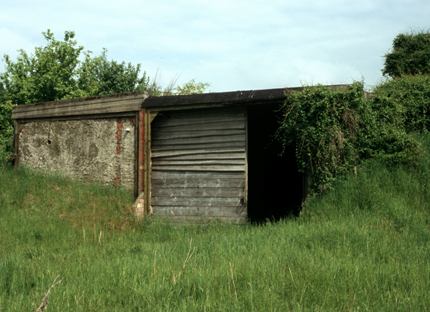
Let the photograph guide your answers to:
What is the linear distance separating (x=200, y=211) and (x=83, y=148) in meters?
3.74

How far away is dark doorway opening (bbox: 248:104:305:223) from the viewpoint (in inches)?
554

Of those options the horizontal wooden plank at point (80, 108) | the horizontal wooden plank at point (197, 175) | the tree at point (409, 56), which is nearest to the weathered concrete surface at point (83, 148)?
the horizontal wooden plank at point (80, 108)

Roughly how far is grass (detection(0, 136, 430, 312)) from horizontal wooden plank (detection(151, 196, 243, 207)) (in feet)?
2.10

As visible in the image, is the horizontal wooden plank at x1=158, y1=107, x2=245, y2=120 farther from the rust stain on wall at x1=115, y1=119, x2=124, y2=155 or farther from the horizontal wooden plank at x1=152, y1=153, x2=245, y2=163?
the rust stain on wall at x1=115, y1=119, x2=124, y2=155

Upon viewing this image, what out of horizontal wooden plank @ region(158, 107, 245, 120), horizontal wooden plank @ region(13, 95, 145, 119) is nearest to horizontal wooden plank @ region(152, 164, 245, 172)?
horizontal wooden plank @ region(158, 107, 245, 120)

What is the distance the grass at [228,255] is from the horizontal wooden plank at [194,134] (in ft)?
5.66

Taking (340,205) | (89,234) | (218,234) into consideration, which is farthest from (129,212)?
(340,205)

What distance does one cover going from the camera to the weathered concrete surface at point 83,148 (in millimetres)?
12602

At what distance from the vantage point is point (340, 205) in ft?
31.4

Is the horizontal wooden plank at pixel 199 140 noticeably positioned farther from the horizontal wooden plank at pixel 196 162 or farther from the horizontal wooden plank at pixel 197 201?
the horizontal wooden plank at pixel 197 201

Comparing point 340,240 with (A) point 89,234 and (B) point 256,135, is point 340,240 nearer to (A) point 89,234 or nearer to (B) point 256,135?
(A) point 89,234

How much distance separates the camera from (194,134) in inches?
469

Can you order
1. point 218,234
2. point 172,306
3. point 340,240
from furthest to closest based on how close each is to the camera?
point 218,234
point 340,240
point 172,306

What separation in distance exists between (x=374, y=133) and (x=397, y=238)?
9.29ft
